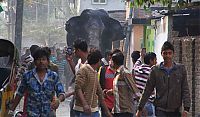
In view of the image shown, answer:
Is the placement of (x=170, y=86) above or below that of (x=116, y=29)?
below

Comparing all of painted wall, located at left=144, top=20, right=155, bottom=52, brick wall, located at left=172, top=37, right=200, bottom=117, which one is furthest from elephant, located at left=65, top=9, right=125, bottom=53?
brick wall, located at left=172, top=37, right=200, bottom=117

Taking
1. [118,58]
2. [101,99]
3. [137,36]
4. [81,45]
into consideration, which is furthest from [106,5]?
[101,99]

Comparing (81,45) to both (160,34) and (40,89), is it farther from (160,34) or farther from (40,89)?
(160,34)

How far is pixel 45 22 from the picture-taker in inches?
3051

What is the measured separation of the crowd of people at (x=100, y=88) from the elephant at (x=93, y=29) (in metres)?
9.33

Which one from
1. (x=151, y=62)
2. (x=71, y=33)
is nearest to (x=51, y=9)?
(x=71, y=33)

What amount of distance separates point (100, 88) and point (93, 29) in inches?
434

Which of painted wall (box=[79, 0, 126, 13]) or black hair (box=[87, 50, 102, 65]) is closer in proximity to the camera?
black hair (box=[87, 50, 102, 65])

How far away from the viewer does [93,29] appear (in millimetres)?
19828

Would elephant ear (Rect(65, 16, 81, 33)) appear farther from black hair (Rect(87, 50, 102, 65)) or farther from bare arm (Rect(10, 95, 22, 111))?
bare arm (Rect(10, 95, 22, 111))

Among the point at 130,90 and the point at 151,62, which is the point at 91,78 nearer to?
the point at 130,90

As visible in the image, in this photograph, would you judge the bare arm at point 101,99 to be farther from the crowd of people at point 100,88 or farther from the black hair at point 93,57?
the black hair at point 93,57

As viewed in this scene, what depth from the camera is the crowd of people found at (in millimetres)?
8133

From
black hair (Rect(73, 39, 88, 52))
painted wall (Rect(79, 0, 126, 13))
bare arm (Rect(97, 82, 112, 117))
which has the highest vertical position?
painted wall (Rect(79, 0, 126, 13))
